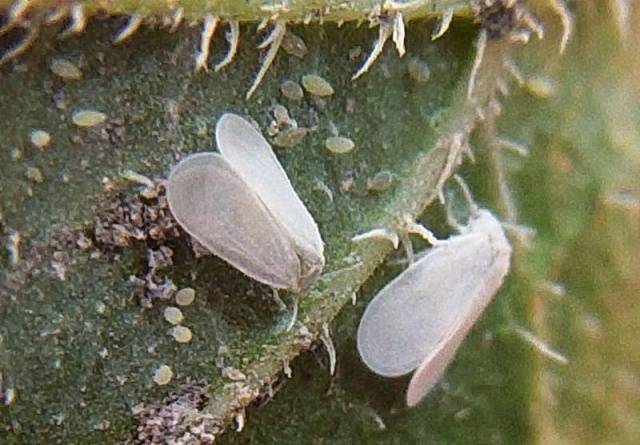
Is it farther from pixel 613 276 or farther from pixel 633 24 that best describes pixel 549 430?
pixel 633 24

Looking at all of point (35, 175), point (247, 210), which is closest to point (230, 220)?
point (247, 210)

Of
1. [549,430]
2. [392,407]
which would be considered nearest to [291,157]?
[392,407]

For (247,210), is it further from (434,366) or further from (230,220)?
(434,366)

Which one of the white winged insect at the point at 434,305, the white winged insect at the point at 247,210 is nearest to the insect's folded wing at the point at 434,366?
the white winged insect at the point at 434,305

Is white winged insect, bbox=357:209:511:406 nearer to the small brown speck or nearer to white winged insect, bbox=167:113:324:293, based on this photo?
white winged insect, bbox=167:113:324:293

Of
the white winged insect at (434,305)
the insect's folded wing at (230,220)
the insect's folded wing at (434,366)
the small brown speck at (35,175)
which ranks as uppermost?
the small brown speck at (35,175)

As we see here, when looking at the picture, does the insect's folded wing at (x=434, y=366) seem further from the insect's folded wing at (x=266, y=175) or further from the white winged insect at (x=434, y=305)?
the insect's folded wing at (x=266, y=175)
